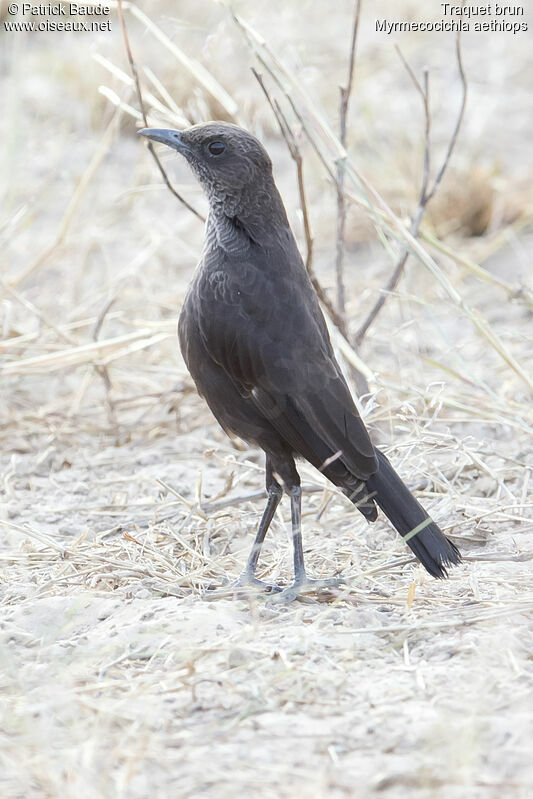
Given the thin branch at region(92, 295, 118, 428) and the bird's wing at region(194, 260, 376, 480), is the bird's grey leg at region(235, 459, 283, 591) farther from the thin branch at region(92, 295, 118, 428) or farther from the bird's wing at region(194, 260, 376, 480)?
the thin branch at region(92, 295, 118, 428)

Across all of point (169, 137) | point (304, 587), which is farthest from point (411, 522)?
point (169, 137)

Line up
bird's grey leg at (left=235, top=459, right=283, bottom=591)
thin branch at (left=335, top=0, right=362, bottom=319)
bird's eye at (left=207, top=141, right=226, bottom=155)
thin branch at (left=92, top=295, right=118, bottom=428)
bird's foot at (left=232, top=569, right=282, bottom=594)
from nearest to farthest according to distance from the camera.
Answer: bird's foot at (left=232, top=569, right=282, bottom=594), bird's grey leg at (left=235, top=459, right=283, bottom=591), bird's eye at (left=207, top=141, right=226, bottom=155), thin branch at (left=335, top=0, right=362, bottom=319), thin branch at (left=92, top=295, right=118, bottom=428)

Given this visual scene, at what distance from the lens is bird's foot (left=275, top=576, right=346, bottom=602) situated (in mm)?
3340

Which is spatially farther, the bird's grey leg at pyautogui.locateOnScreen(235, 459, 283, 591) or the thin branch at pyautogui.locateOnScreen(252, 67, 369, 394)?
the thin branch at pyautogui.locateOnScreen(252, 67, 369, 394)

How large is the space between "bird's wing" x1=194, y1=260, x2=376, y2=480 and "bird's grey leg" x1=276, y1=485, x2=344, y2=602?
0.86 ft

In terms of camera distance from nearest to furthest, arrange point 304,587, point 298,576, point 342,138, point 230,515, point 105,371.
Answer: point 304,587 → point 298,576 → point 230,515 → point 342,138 → point 105,371

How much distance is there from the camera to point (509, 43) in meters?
10.2

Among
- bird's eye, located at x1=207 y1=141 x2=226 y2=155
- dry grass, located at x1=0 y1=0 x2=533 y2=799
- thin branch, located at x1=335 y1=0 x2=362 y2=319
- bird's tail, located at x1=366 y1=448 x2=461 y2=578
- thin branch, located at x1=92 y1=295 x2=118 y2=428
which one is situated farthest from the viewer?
thin branch, located at x1=92 y1=295 x2=118 y2=428

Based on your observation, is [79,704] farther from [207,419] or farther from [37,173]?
[37,173]

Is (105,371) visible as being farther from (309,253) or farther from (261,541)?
(261,541)

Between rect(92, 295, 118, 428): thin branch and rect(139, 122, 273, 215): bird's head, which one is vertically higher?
rect(139, 122, 273, 215): bird's head

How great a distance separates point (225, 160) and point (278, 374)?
82cm

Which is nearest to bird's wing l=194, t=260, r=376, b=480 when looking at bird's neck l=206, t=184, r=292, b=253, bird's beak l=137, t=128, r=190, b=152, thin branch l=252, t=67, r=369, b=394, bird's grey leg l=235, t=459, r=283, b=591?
bird's neck l=206, t=184, r=292, b=253

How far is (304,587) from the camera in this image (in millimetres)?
3359
